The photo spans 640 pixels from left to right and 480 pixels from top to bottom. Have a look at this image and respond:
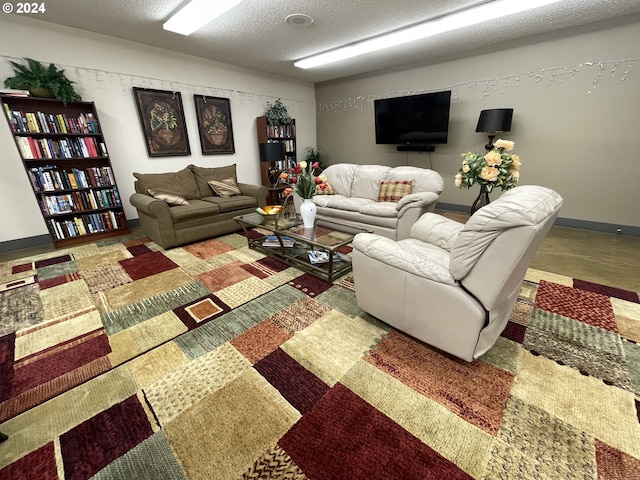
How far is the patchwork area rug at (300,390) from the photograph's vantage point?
107cm

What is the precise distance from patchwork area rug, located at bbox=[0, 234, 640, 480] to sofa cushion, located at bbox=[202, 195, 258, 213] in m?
1.60

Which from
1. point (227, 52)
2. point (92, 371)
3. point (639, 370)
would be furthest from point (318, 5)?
point (639, 370)

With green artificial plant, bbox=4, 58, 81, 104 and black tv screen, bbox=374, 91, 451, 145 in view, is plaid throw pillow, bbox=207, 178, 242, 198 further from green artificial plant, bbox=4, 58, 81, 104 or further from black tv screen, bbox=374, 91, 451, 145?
black tv screen, bbox=374, 91, 451, 145

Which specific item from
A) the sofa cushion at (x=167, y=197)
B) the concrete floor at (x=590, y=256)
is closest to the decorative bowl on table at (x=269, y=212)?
the sofa cushion at (x=167, y=197)

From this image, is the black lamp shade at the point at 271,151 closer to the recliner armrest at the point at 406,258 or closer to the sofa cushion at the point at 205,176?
the sofa cushion at the point at 205,176

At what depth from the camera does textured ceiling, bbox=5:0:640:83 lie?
2.68m

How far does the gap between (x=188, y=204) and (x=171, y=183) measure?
595 mm

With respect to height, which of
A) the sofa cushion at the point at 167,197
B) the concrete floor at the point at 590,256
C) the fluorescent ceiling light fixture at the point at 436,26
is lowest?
the concrete floor at the point at 590,256

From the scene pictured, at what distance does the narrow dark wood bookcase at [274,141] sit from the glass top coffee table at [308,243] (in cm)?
211

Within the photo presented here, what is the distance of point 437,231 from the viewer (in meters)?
2.09

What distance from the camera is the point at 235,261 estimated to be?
2.89 meters

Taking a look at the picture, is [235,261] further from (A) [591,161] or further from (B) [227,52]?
(A) [591,161]

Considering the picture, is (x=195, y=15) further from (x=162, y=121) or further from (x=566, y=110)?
(x=566, y=110)

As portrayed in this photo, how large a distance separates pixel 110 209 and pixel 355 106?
481 cm
